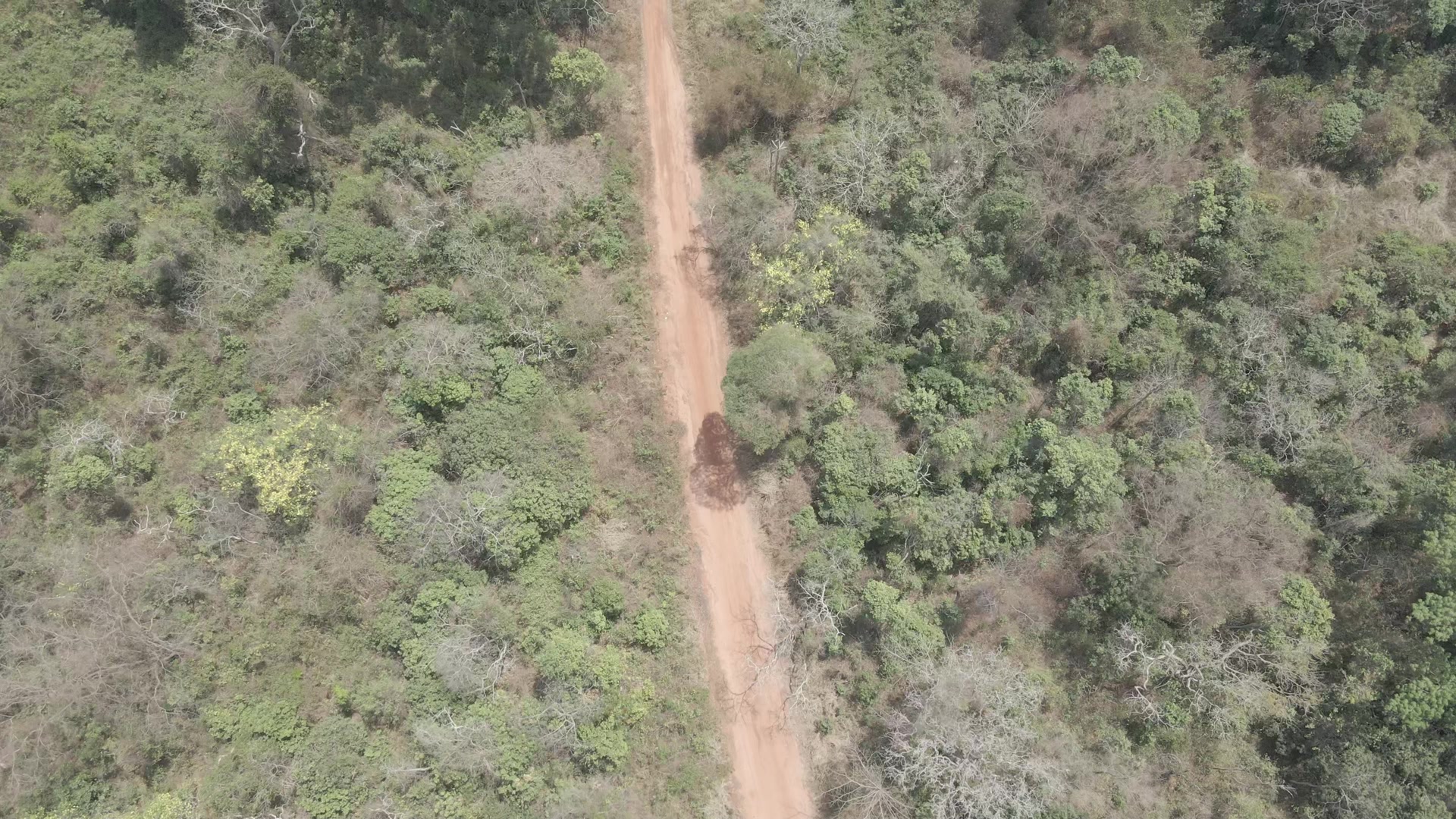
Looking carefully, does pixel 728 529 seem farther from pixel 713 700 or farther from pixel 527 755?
pixel 527 755

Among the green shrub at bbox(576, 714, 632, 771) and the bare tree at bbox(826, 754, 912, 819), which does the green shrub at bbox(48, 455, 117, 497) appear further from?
the bare tree at bbox(826, 754, 912, 819)

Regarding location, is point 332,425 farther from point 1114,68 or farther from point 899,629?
point 1114,68

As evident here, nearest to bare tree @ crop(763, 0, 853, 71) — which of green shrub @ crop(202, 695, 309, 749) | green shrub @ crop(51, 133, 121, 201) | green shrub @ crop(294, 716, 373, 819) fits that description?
green shrub @ crop(51, 133, 121, 201)

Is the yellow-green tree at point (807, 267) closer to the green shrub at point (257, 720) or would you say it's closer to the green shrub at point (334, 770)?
the green shrub at point (334, 770)

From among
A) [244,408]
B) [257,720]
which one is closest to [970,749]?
[257,720]

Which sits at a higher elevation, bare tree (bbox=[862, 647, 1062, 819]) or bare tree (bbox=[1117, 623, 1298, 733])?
bare tree (bbox=[1117, 623, 1298, 733])

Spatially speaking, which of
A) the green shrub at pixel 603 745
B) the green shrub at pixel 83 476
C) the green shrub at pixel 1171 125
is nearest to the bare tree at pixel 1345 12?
the green shrub at pixel 1171 125
